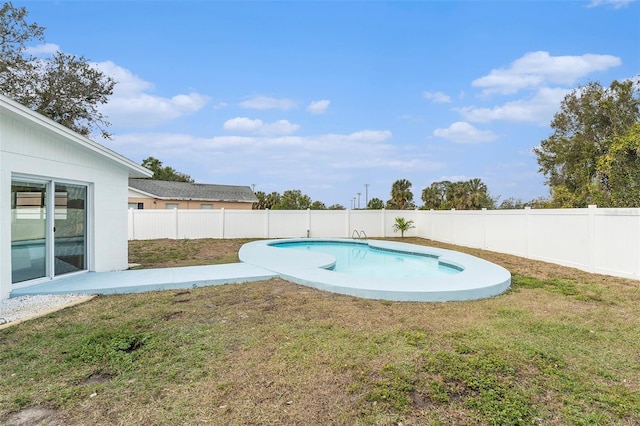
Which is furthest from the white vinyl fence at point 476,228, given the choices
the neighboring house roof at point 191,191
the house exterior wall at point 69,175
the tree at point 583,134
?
the neighboring house roof at point 191,191

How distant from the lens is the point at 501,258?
1044cm

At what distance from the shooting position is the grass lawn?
2.49 meters

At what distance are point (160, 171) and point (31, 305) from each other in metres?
34.2

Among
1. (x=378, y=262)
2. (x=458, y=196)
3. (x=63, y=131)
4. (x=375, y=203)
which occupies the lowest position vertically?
(x=378, y=262)

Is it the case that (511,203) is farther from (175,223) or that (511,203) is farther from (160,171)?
(160,171)

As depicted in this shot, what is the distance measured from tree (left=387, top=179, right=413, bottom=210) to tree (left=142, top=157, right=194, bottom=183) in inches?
957

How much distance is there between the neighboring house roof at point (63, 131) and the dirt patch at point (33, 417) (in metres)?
4.79

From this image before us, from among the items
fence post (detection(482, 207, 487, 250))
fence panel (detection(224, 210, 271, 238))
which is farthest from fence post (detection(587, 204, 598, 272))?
fence panel (detection(224, 210, 271, 238))

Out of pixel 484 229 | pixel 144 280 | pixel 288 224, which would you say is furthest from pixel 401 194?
pixel 144 280

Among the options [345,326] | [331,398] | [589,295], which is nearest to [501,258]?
[589,295]

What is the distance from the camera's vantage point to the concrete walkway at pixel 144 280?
5.91 meters

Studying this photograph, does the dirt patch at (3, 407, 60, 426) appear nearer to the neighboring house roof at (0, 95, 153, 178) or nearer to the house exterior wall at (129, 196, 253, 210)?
the neighboring house roof at (0, 95, 153, 178)

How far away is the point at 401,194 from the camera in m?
26.1

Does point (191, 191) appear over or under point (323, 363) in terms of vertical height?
over
